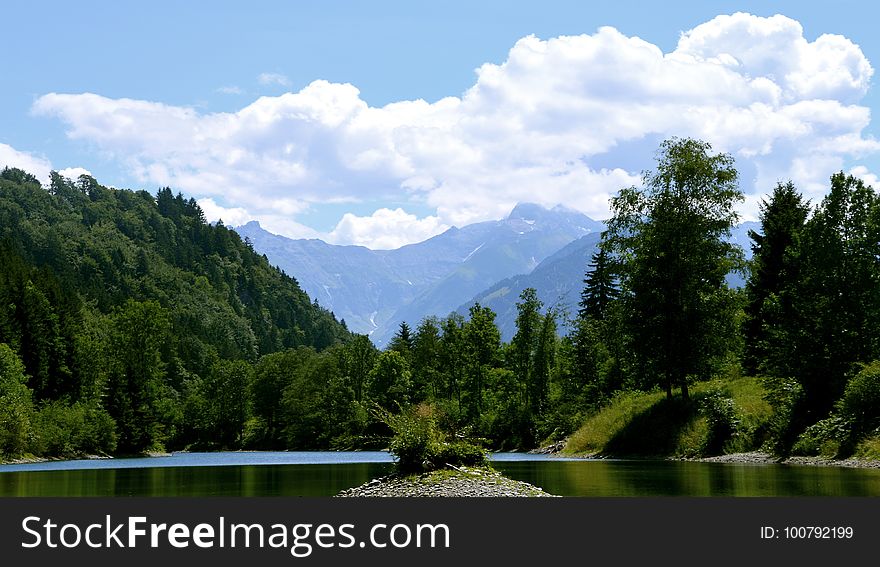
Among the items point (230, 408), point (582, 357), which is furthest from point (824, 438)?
point (230, 408)

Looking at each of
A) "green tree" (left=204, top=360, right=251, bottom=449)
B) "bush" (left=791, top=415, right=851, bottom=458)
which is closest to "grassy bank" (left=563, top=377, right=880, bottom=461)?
"bush" (left=791, top=415, right=851, bottom=458)

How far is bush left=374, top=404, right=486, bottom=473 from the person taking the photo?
101 ft

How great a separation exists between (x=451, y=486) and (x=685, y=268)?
3338 cm

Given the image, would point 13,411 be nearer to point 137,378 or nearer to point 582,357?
point 137,378

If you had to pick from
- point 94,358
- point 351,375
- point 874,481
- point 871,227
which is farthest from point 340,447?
point 874,481

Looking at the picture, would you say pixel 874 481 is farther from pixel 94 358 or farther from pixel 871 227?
pixel 94 358

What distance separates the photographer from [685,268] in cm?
5641

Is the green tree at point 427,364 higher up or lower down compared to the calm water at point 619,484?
higher up

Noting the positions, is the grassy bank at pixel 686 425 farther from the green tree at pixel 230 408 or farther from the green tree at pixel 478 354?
the green tree at pixel 230 408

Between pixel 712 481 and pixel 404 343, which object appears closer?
pixel 712 481

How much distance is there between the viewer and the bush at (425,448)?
30688mm

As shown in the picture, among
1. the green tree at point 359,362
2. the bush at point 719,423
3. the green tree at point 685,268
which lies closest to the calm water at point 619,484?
the bush at point 719,423

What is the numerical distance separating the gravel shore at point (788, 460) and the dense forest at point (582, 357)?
977 mm

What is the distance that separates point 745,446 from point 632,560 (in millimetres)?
36549
